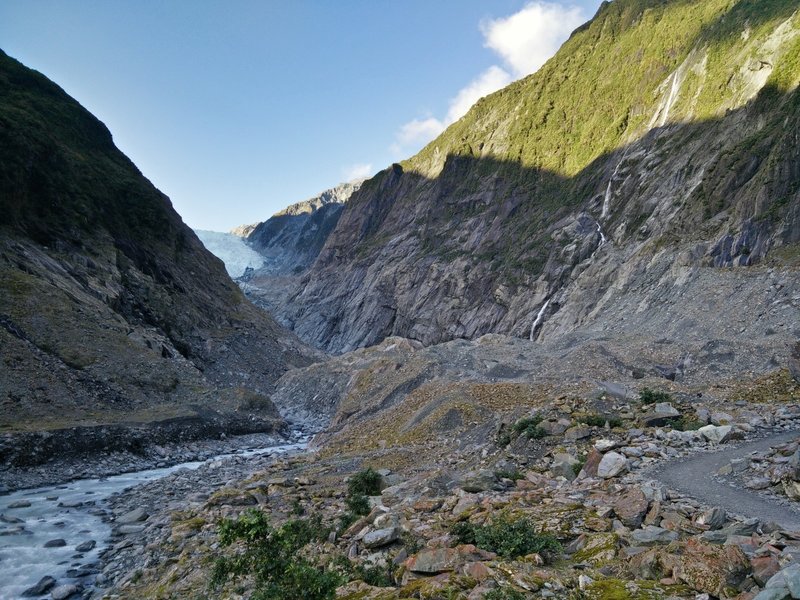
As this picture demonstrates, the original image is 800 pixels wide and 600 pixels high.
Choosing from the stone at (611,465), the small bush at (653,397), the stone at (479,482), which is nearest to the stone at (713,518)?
the stone at (611,465)

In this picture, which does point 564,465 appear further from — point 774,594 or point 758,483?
point 774,594

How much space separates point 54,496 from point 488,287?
60.1 metres

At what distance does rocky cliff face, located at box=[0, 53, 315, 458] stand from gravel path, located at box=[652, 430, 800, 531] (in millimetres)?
26144

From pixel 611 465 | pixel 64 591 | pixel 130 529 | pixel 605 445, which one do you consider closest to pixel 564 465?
pixel 605 445

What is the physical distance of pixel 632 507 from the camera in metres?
7.91

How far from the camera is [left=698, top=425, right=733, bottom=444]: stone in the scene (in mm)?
11697

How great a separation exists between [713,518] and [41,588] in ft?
45.7

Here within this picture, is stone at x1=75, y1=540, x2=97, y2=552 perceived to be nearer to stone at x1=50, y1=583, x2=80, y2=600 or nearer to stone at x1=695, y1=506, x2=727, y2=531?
stone at x1=50, y1=583, x2=80, y2=600

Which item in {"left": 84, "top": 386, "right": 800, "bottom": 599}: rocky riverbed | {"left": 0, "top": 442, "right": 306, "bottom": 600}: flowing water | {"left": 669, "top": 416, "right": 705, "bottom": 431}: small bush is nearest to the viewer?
{"left": 84, "top": 386, "right": 800, "bottom": 599}: rocky riverbed

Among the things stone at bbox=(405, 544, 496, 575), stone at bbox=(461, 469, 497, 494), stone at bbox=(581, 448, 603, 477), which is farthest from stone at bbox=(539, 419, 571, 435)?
stone at bbox=(405, 544, 496, 575)

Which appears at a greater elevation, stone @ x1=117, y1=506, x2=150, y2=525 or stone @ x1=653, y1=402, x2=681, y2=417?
stone @ x1=117, y1=506, x2=150, y2=525

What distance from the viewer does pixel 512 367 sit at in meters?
30.7

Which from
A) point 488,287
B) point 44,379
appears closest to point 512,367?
point 44,379

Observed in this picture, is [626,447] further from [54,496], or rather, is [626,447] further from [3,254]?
[3,254]
